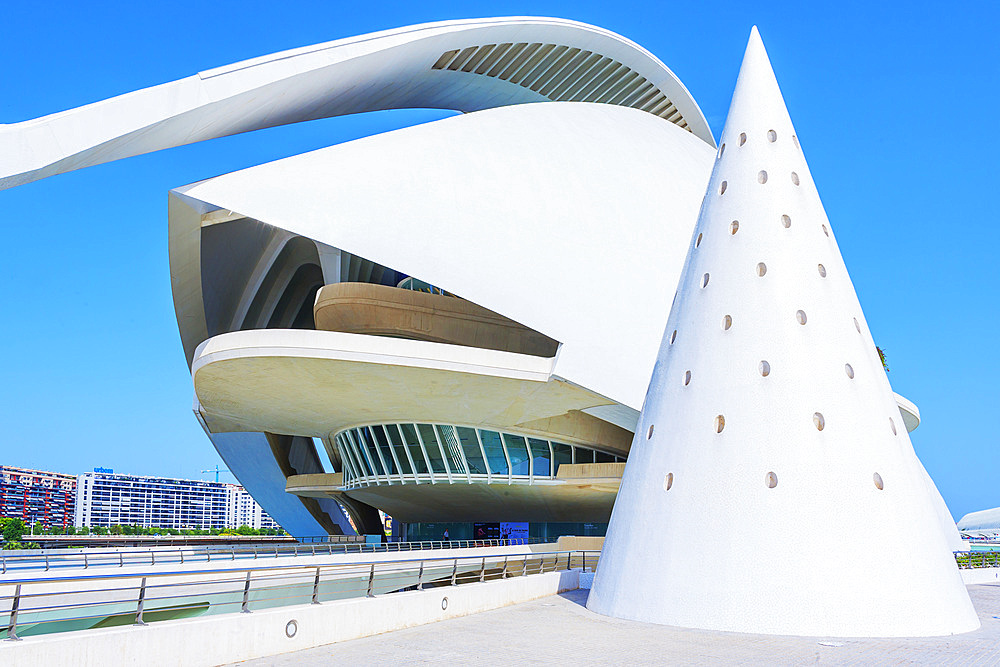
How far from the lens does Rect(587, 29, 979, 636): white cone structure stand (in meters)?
9.09

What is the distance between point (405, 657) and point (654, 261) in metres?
19.0

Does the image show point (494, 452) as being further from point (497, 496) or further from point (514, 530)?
point (514, 530)

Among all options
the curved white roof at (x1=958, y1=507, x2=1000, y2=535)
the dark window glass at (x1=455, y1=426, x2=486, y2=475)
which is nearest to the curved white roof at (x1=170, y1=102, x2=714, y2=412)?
the dark window glass at (x1=455, y1=426, x2=486, y2=475)

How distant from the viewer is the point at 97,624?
7863 mm

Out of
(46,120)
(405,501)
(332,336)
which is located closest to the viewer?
(46,120)

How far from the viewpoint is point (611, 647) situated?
792cm

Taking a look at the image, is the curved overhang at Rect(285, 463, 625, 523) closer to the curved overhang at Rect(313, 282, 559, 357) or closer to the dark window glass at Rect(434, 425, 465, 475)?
the dark window glass at Rect(434, 425, 465, 475)

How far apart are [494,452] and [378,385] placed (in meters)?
6.28

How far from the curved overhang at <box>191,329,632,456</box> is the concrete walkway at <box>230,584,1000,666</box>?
11.0m

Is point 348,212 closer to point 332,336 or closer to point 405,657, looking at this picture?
point 332,336

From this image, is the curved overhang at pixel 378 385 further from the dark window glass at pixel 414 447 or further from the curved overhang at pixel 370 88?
the curved overhang at pixel 370 88

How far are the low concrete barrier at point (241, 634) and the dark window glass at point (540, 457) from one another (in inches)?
636

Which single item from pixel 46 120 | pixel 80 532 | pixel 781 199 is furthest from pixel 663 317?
pixel 80 532

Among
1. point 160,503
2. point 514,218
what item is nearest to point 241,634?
point 514,218
